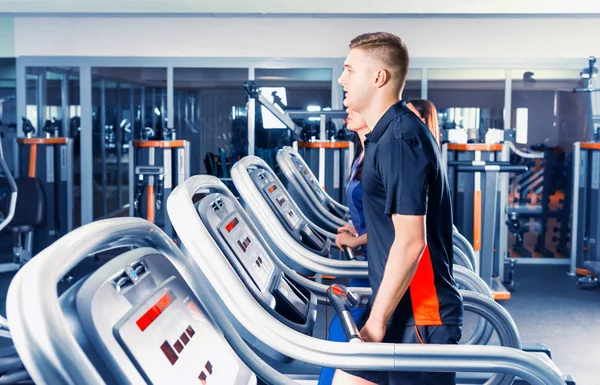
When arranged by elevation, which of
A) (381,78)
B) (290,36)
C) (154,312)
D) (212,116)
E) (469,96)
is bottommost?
(154,312)

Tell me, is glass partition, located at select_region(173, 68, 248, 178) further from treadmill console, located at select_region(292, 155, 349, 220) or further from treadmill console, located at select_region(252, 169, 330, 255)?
treadmill console, located at select_region(252, 169, 330, 255)

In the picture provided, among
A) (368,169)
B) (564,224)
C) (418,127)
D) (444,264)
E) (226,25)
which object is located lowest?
(564,224)

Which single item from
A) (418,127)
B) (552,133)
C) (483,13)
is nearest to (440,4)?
(483,13)

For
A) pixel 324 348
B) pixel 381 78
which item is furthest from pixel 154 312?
pixel 381 78

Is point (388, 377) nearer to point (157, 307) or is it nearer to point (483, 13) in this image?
point (157, 307)

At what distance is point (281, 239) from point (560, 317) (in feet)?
11.9

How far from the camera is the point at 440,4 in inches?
273

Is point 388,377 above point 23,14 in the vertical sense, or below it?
below

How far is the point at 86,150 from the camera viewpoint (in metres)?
8.48

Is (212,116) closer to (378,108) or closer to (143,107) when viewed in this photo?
(143,107)

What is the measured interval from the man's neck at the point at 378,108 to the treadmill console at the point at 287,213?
113 centimetres

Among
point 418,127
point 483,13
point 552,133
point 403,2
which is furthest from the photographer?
point 552,133

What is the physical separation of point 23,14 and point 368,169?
7617mm

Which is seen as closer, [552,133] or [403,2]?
[403,2]
